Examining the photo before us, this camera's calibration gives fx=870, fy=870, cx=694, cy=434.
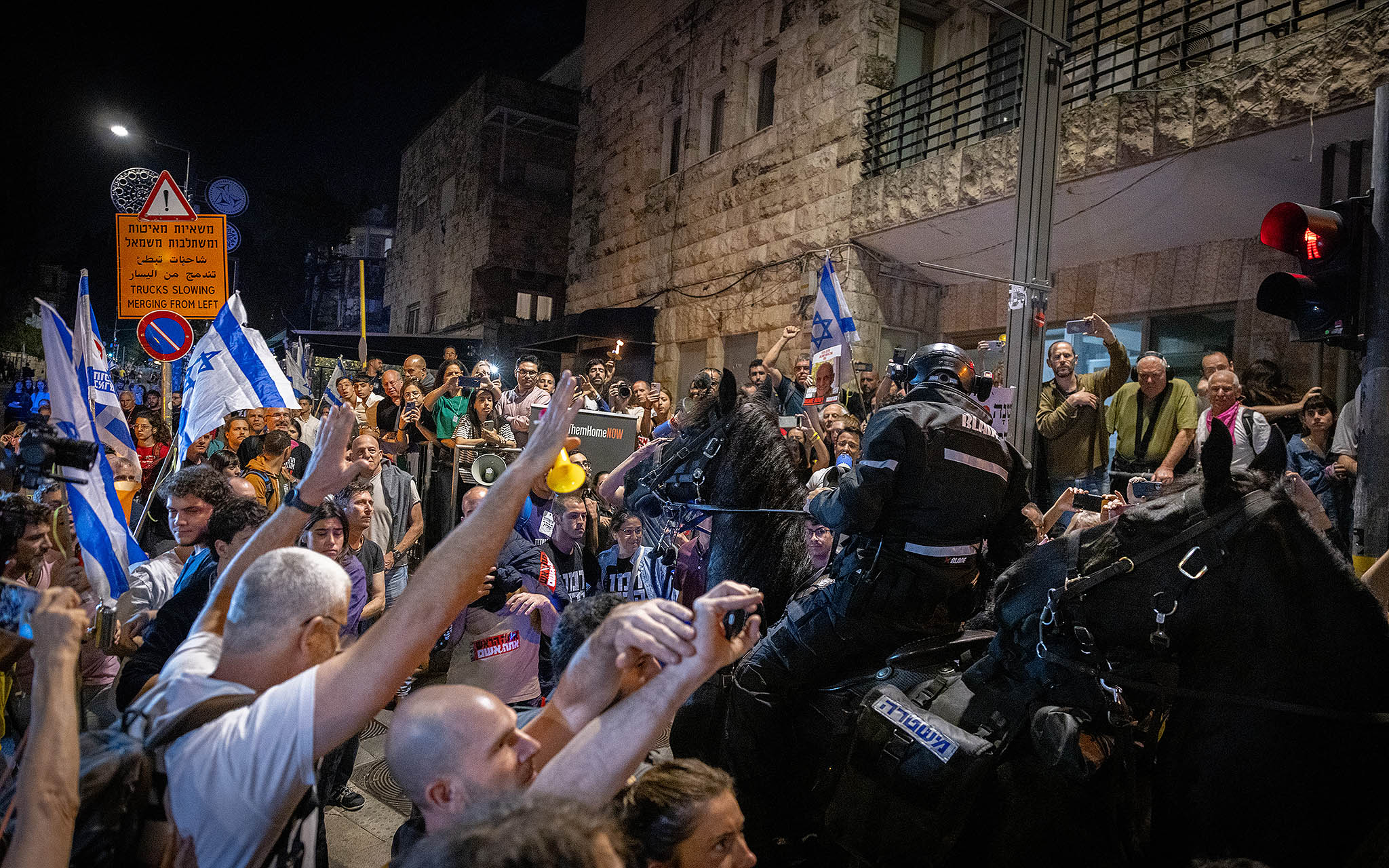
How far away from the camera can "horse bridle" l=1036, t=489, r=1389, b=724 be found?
2357 mm

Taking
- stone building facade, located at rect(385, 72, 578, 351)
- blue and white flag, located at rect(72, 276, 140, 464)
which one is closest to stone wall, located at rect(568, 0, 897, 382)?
stone building facade, located at rect(385, 72, 578, 351)

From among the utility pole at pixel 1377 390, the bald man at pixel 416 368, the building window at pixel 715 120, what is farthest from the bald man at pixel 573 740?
the building window at pixel 715 120

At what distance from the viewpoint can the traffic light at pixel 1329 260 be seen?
165 inches

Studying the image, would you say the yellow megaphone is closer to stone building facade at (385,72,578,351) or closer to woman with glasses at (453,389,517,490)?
woman with glasses at (453,389,517,490)

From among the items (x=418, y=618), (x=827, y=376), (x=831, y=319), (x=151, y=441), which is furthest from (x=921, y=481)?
(x=151, y=441)

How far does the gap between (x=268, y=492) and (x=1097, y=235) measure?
959 cm

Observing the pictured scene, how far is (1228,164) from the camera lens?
865 centimetres

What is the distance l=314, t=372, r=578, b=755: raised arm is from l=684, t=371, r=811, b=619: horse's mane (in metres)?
2.05

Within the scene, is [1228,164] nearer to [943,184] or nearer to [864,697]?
[943,184]

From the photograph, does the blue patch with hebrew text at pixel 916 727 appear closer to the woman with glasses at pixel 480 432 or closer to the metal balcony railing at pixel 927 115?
the woman with glasses at pixel 480 432

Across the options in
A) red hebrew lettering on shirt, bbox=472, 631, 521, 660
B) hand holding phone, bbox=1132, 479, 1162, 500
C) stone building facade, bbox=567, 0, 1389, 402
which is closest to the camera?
hand holding phone, bbox=1132, 479, 1162, 500

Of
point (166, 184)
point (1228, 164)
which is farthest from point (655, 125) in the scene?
point (1228, 164)

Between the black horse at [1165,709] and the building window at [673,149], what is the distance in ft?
52.1

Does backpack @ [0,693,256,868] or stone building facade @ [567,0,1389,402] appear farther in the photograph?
stone building facade @ [567,0,1389,402]
